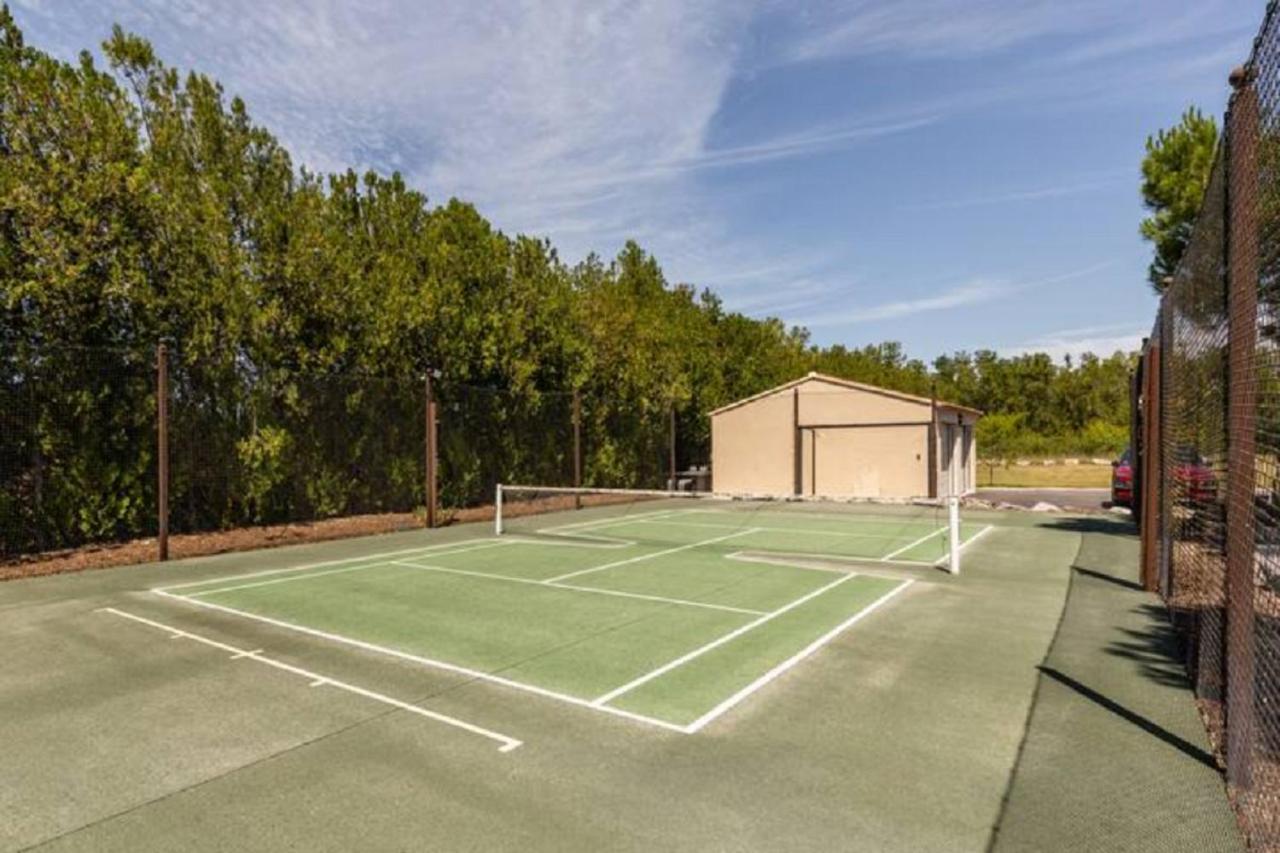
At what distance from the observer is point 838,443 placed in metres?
27.8

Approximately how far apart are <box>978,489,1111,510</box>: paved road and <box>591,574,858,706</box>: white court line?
2063 cm

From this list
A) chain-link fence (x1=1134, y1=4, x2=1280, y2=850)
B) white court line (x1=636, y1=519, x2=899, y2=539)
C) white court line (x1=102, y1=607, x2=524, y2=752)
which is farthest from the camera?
white court line (x1=636, y1=519, x2=899, y2=539)

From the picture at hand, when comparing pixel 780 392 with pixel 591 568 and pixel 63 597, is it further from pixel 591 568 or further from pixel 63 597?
pixel 63 597

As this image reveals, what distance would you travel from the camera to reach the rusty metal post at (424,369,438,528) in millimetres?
17625

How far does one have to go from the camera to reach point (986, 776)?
4656 mm

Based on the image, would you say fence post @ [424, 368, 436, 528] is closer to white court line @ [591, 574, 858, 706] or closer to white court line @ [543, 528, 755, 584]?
white court line @ [543, 528, 755, 584]

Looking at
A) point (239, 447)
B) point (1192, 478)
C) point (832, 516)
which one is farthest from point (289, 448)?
point (1192, 478)

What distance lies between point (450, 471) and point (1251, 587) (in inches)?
711

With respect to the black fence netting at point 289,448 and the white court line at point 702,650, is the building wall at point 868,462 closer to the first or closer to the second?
the black fence netting at point 289,448

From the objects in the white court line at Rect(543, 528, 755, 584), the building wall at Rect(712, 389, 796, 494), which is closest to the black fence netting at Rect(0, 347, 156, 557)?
the white court line at Rect(543, 528, 755, 584)

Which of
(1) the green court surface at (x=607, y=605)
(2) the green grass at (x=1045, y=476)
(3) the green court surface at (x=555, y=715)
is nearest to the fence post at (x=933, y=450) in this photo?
(1) the green court surface at (x=607, y=605)

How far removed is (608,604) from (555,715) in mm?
3789

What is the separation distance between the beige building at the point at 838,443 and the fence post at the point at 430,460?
557 inches

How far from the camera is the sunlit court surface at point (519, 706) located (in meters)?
4.16
